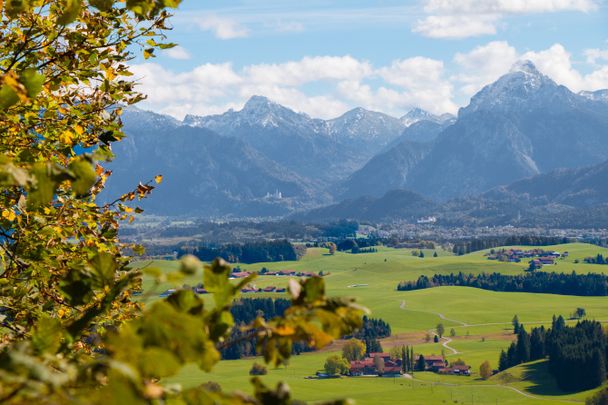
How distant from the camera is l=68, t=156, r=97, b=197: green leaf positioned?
2.72 metres

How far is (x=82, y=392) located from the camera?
7.15 feet

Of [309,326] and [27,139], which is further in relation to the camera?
[27,139]

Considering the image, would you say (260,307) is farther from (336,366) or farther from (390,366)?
(390,366)

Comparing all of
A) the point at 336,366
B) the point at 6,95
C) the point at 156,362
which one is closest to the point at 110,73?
the point at 6,95

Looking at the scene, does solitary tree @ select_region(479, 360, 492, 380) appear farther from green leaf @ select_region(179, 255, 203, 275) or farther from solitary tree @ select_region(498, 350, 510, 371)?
green leaf @ select_region(179, 255, 203, 275)

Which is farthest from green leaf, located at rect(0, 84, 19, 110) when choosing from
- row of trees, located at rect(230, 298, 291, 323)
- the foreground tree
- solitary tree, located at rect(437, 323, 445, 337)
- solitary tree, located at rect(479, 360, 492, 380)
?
row of trees, located at rect(230, 298, 291, 323)

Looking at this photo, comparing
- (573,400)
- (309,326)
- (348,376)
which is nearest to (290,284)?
(309,326)

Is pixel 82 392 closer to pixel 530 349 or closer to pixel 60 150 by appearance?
pixel 60 150

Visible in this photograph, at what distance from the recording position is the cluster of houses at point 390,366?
154875 mm

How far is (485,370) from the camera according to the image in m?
150

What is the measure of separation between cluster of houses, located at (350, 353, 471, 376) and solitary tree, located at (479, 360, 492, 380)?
4239 mm

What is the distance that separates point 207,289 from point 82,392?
0.70 metres

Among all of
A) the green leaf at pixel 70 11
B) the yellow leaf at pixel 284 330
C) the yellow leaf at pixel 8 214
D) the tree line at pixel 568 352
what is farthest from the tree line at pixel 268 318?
the yellow leaf at pixel 284 330

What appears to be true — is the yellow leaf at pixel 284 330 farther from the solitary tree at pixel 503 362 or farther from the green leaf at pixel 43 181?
the solitary tree at pixel 503 362
